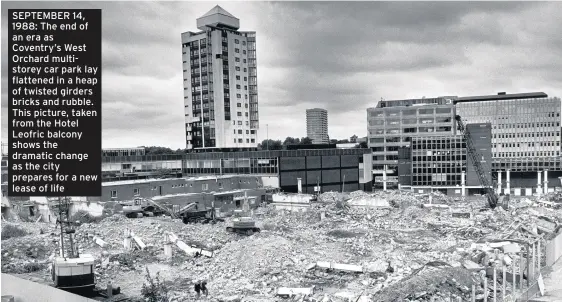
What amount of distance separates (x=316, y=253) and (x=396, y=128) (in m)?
64.5

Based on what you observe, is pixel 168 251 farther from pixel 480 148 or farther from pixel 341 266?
pixel 480 148

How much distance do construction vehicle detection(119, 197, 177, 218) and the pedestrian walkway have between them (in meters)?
28.1

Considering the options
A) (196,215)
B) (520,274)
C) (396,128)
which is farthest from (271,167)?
(520,274)

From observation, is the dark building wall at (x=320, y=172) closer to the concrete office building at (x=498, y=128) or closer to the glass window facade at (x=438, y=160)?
the glass window facade at (x=438, y=160)

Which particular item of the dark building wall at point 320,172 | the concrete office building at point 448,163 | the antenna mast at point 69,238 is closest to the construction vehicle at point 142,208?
the antenna mast at point 69,238

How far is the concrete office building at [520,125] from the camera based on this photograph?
9656cm

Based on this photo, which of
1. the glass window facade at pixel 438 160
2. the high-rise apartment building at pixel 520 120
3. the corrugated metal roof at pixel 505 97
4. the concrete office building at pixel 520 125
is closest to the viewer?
the glass window facade at pixel 438 160

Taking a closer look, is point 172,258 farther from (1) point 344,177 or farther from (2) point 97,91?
(1) point 344,177

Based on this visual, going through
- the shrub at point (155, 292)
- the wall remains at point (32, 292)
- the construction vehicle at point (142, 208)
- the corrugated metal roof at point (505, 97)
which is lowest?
the shrub at point (155, 292)

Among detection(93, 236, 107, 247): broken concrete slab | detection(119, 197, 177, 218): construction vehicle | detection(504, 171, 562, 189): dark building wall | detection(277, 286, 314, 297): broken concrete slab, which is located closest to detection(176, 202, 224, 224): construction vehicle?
detection(119, 197, 177, 218): construction vehicle

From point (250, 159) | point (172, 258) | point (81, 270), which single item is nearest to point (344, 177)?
point (250, 159)

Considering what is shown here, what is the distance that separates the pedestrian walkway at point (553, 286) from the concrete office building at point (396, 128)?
64873mm

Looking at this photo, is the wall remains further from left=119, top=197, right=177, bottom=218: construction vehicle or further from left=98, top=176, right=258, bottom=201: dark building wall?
left=98, top=176, right=258, bottom=201: dark building wall

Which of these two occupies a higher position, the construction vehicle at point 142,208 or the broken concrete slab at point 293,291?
the construction vehicle at point 142,208
